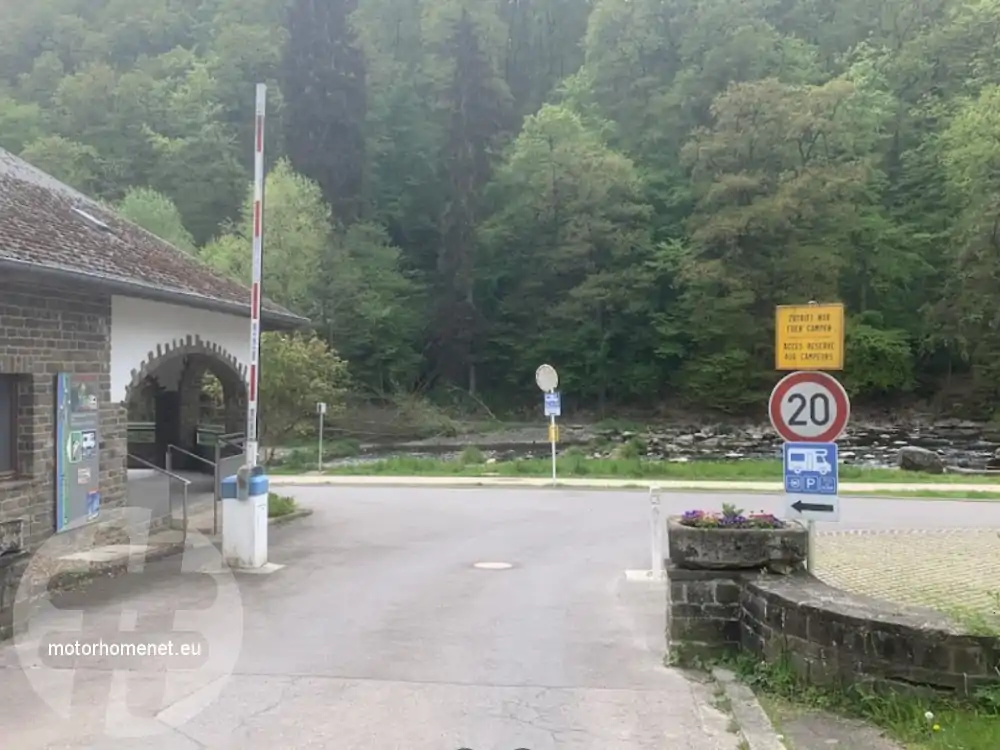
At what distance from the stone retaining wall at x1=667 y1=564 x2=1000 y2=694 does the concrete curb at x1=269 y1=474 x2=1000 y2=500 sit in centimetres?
1405

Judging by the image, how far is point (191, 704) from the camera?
6055 millimetres

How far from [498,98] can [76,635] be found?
189 feet

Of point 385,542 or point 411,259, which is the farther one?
point 411,259

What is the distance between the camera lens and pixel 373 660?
23.5ft

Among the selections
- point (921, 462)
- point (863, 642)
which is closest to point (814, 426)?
point (863, 642)

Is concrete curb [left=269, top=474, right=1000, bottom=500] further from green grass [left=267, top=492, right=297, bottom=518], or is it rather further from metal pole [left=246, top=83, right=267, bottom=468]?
metal pole [left=246, top=83, right=267, bottom=468]

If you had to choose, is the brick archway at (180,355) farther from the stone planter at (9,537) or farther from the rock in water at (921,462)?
the rock in water at (921,462)

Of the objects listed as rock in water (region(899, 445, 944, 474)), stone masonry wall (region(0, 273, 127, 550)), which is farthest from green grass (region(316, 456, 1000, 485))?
stone masonry wall (region(0, 273, 127, 550))

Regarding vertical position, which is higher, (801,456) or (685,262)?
(685,262)

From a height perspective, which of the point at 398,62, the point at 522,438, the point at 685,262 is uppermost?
the point at 398,62

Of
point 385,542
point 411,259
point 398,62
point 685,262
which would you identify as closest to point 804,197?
point 685,262

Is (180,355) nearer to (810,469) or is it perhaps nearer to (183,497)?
(183,497)

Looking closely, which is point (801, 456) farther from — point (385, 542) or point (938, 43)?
point (938, 43)

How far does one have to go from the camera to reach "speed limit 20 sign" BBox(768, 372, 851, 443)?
22.8ft
